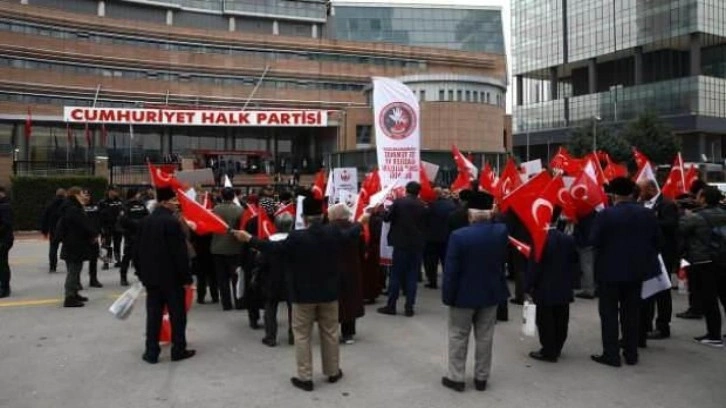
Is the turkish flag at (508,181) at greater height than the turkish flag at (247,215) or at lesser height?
greater

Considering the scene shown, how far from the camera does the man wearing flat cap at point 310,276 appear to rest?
6.09m

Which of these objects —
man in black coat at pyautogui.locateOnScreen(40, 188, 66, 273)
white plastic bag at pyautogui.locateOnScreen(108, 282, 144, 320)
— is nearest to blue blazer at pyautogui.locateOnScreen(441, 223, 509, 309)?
white plastic bag at pyautogui.locateOnScreen(108, 282, 144, 320)

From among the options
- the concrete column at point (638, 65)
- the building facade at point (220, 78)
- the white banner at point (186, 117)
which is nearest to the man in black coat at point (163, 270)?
the building facade at point (220, 78)

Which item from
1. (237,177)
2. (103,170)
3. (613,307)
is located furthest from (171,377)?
(237,177)

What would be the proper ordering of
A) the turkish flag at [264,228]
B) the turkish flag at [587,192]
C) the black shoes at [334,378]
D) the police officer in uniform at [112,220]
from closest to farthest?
the black shoes at [334,378], the turkish flag at [264,228], the turkish flag at [587,192], the police officer in uniform at [112,220]

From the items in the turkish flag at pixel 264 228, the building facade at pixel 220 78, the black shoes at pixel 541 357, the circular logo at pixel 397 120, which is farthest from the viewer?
the building facade at pixel 220 78

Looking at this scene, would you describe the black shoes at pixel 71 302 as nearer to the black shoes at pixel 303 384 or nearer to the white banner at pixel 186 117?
the black shoes at pixel 303 384

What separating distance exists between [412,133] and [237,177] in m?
39.8

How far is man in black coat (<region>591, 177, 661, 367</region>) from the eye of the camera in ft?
22.5

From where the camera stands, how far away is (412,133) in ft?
35.8

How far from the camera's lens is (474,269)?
6.04 m

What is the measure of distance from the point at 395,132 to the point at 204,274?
3.88 metres

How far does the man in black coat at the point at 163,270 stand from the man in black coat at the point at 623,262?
178 inches

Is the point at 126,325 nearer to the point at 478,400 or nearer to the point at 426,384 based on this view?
the point at 426,384
